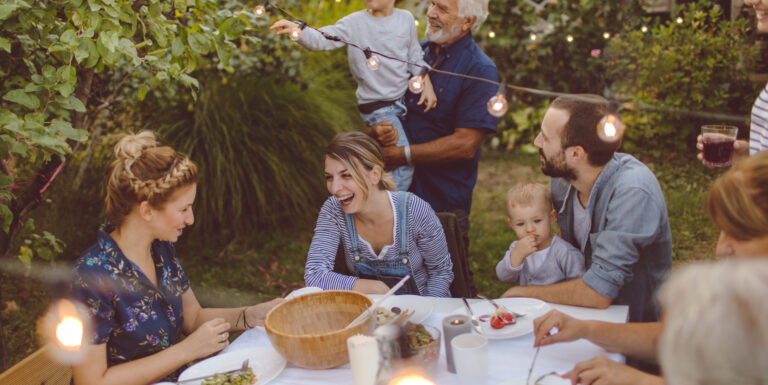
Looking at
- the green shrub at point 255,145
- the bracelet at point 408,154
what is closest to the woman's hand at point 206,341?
the bracelet at point 408,154

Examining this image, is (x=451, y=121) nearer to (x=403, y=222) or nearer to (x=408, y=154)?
(x=408, y=154)

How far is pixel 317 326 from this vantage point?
1731 millimetres

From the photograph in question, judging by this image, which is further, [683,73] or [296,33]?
[683,73]

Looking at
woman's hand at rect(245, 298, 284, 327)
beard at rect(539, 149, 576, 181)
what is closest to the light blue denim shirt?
beard at rect(539, 149, 576, 181)

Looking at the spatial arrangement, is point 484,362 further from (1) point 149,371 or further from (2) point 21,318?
(2) point 21,318

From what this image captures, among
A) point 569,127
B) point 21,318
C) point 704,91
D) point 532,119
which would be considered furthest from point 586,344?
point 532,119

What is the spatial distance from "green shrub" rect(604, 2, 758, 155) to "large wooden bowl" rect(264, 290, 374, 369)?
193 inches

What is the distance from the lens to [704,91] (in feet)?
18.2

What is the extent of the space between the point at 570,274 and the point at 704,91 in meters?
4.32

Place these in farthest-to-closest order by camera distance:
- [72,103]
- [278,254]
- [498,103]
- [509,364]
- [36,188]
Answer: [278,254]
[36,188]
[498,103]
[72,103]
[509,364]

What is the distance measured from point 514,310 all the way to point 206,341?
0.98 metres

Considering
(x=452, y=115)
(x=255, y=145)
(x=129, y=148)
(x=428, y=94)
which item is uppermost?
(x=428, y=94)

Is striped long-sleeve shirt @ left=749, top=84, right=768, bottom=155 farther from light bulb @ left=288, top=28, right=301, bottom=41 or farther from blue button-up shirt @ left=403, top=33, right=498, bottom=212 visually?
light bulb @ left=288, top=28, right=301, bottom=41

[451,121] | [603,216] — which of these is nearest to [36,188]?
[451,121]
